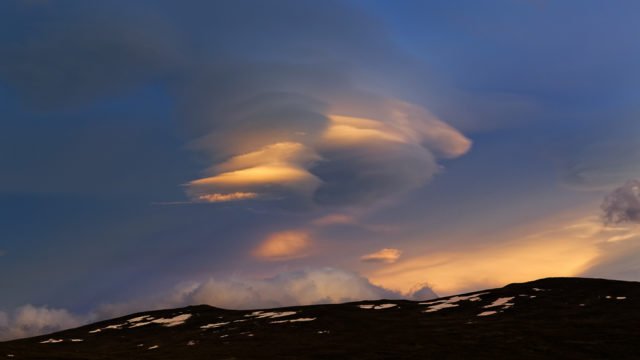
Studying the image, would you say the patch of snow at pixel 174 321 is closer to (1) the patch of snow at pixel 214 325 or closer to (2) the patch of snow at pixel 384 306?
(1) the patch of snow at pixel 214 325

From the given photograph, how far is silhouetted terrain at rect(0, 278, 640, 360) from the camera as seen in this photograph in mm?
107875

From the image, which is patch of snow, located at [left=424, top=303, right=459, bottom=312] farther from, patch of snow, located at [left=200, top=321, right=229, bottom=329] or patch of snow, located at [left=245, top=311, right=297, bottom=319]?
patch of snow, located at [left=200, top=321, right=229, bottom=329]

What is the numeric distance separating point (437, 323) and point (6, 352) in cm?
9039

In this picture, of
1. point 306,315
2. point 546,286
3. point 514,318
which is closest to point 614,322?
point 514,318

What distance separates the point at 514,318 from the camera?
140625mm

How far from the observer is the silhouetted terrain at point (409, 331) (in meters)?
108

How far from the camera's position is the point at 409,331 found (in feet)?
435

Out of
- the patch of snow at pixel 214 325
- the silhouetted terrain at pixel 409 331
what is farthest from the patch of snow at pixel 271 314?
the patch of snow at pixel 214 325

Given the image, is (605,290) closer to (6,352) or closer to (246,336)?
(246,336)

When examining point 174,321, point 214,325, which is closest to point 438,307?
point 214,325

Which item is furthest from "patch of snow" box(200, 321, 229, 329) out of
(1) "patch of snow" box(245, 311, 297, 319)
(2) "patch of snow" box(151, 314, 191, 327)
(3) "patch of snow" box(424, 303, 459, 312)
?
(3) "patch of snow" box(424, 303, 459, 312)

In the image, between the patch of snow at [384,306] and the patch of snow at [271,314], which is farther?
the patch of snow at [384,306]

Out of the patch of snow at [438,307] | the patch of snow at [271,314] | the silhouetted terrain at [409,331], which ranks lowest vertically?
the silhouetted terrain at [409,331]

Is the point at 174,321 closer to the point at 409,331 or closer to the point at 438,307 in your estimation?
the point at 438,307
